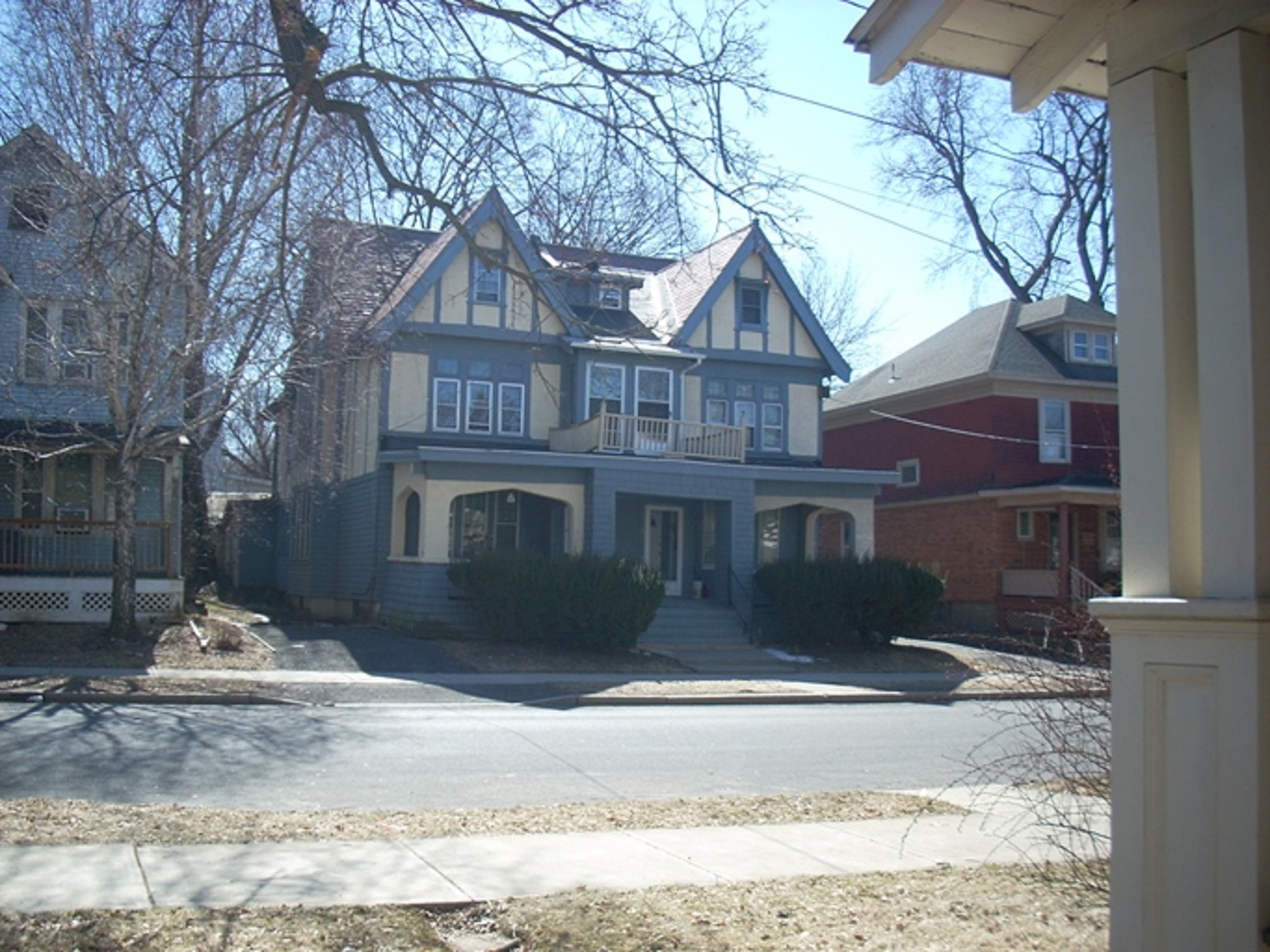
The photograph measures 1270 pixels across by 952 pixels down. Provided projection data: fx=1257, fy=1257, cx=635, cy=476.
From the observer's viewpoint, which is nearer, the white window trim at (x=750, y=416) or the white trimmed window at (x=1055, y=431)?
the white window trim at (x=750, y=416)

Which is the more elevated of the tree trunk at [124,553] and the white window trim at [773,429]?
the white window trim at [773,429]

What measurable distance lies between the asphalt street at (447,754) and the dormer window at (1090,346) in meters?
21.8

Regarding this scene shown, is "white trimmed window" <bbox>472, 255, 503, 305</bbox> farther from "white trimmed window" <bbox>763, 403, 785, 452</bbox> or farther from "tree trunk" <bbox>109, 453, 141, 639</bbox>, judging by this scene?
"tree trunk" <bbox>109, 453, 141, 639</bbox>

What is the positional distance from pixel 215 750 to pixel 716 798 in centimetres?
541

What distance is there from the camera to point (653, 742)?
13.8 m

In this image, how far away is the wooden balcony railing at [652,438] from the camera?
29.4m

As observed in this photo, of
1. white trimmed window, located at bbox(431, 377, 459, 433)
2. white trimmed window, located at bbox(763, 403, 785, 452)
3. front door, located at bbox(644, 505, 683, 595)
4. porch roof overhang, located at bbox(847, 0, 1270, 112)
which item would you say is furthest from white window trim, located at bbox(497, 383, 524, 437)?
porch roof overhang, located at bbox(847, 0, 1270, 112)

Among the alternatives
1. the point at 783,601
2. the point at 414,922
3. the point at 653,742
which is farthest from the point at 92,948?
the point at 783,601

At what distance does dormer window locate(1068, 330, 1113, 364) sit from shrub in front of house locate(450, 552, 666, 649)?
58.6ft

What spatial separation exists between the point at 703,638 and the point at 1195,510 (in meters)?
23.2

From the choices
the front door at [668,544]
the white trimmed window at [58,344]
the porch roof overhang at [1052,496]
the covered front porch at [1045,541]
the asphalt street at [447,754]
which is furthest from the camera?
the covered front porch at [1045,541]

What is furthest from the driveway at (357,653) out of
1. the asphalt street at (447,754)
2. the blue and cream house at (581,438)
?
the asphalt street at (447,754)

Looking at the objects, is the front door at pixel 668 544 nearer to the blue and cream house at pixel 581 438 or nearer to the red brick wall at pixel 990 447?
the blue and cream house at pixel 581 438

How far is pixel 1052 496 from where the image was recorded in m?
32.6
